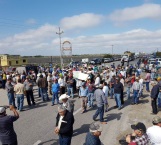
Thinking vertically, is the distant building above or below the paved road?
above

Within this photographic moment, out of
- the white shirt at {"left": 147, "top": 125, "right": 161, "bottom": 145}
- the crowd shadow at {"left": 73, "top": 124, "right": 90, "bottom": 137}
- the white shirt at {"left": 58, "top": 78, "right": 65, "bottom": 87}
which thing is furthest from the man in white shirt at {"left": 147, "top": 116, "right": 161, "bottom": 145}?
the white shirt at {"left": 58, "top": 78, "right": 65, "bottom": 87}

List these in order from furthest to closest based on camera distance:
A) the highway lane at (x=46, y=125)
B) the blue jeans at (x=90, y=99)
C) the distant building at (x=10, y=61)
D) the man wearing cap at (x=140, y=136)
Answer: the distant building at (x=10, y=61)
the blue jeans at (x=90, y=99)
the highway lane at (x=46, y=125)
the man wearing cap at (x=140, y=136)

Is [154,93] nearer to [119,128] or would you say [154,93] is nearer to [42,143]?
[119,128]

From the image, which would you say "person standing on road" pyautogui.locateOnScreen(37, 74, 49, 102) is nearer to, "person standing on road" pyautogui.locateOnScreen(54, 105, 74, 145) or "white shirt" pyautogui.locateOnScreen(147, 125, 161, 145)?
"person standing on road" pyautogui.locateOnScreen(54, 105, 74, 145)

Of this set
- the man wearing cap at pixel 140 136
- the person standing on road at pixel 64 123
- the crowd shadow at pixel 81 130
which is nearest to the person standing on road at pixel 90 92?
the crowd shadow at pixel 81 130

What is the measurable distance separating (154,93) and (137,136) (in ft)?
20.0

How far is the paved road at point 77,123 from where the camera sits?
7.26 meters

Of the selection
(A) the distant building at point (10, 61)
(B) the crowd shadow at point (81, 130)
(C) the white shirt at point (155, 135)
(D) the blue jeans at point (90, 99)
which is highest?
(A) the distant building at point (10, 61)

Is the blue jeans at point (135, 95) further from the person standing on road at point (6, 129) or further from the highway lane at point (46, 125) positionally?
the person standing on road at point (6, 129)

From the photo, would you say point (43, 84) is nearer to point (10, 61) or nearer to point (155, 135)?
point (155, 135)

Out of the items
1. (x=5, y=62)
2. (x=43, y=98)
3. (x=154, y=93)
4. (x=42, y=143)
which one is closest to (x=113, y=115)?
(x=154, y=93)

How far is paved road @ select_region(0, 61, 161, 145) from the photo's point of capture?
23.8 ft

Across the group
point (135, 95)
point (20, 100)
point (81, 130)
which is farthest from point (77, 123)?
point (135, 95)

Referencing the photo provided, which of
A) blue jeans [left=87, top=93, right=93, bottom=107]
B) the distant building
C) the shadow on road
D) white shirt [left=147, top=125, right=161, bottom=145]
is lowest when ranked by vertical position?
the shadow on road
